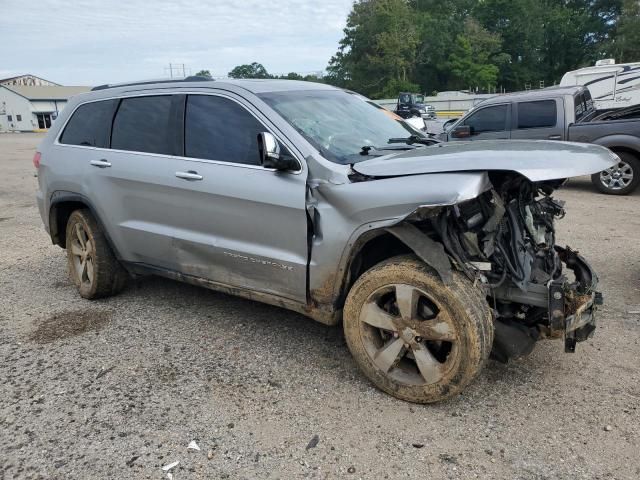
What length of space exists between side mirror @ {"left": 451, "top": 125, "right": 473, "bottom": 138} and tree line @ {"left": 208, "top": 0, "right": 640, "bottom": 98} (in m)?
52.9

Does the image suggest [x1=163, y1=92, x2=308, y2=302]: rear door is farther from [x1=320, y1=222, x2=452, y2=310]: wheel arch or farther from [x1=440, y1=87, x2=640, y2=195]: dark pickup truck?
[x1=440, y1=87, x2=640, y2=195]: dark pickup truck

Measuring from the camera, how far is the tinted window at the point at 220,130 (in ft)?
11.9

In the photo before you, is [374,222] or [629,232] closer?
[374,222]

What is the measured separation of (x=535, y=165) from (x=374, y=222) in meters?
0.90

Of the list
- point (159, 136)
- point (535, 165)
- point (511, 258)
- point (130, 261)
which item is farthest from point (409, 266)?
point (130, 261)

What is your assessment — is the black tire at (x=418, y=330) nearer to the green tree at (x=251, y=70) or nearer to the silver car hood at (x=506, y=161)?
the silver car hood at (x=506, y=161)

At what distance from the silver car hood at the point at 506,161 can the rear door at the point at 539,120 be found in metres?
6.91

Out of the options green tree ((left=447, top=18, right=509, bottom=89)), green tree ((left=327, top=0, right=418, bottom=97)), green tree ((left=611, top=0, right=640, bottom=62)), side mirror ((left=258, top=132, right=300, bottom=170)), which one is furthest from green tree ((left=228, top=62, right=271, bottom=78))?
side mirror ((left=258, top=132, right=300, bottom=170))

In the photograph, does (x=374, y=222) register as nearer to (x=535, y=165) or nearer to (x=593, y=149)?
(x=535, y=165)

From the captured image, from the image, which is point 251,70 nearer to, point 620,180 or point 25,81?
point 25,81

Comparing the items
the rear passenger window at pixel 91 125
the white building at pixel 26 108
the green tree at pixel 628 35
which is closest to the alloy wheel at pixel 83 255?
the rear passenger window at pixel 91 125

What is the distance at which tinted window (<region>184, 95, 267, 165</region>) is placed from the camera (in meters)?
3.64

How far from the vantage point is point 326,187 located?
3230 millimetres

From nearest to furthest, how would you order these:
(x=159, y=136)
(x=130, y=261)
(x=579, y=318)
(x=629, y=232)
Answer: (x=579, y=318) → (x=159, y=136) → (x=130, y=261) → (x=629, y=232)
